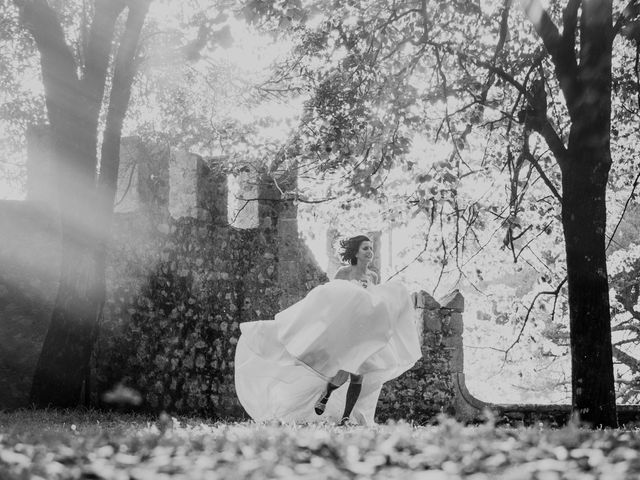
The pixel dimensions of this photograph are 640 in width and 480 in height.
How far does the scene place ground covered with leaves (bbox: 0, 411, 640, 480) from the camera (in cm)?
393

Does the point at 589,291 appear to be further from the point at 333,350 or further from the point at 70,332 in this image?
the point at 70,332

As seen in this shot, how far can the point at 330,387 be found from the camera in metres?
8.74

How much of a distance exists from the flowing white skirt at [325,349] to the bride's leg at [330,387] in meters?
0.08

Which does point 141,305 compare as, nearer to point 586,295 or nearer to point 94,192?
point 94,192

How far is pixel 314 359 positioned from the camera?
8.63m

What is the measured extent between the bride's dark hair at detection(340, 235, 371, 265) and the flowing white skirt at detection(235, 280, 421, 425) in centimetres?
48

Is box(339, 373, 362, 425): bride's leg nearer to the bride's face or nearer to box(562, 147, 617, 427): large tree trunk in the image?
the bride's face

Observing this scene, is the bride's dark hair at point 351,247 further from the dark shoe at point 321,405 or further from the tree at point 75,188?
the tree at point 75,188

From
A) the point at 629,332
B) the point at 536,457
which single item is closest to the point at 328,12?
the point at 536,457

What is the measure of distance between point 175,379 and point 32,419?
3.48 m

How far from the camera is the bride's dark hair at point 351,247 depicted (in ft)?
30.9

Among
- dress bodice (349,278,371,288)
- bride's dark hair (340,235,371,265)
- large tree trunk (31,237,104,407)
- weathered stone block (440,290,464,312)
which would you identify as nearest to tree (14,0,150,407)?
large tree trunk (31,237,104,407)

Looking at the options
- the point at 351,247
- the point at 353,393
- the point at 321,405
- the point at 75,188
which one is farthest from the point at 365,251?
the point at 75,188

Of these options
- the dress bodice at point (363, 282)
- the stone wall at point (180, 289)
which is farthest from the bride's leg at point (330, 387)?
the stone wall at point (180, 289)
